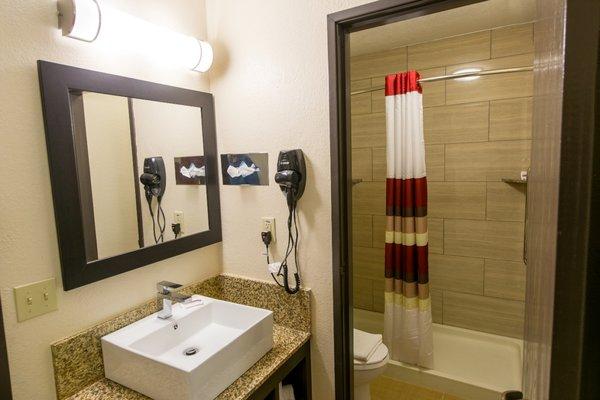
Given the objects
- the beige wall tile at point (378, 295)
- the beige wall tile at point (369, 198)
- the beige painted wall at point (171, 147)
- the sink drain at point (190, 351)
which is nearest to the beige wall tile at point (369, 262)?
the beige wall tile at point (378, 295)

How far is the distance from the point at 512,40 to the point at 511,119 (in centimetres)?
54

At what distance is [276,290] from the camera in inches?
64.2

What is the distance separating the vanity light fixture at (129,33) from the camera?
1084 mm

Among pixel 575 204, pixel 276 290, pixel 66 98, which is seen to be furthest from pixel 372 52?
pixel 575 204

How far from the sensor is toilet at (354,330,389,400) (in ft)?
6.26

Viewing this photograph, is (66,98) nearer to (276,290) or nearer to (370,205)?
(276,290)

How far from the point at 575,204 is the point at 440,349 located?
106 inches

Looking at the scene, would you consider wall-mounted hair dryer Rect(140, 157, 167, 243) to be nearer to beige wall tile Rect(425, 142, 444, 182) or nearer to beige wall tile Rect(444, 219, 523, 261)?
beige wall tile Rect(425, 142, 444, 182)

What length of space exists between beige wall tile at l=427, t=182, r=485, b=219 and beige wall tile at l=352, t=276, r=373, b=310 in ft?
2.83

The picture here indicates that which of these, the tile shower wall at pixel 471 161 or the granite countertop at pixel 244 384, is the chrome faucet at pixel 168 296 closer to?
the granite countertop at pixel 244 384

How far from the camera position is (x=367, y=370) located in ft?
6.28

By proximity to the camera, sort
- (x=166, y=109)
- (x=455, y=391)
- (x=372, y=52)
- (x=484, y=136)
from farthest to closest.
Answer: (x=372, y=52), (x=484, y=136), (x=455, y=391), (x=166, y=109)

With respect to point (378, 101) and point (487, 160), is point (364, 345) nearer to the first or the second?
point (487, 160)

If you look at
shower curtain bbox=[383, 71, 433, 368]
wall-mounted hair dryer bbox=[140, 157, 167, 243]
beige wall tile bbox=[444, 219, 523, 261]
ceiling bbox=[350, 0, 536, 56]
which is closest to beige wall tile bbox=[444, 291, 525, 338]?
beige wall tile bbox=[444, 219, 523, 261]
